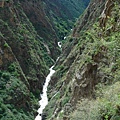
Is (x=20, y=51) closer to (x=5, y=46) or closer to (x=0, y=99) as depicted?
(x=5, y=46)

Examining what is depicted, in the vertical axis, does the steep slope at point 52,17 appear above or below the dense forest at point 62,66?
above

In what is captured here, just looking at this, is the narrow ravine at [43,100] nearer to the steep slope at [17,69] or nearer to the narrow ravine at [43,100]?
the narrow ravine at [43,100]

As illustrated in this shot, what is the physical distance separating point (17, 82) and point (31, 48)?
638 inches

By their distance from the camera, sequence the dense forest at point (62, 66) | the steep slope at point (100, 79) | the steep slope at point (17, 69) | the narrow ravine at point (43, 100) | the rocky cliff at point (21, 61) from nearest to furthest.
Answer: the steep slope at point (100, 79) < the dense forest at point (62, 66) < the steep slope at point (17, 69) < the rocky cliff at point (21, 61) < the narrow ravine at point (43, 100)

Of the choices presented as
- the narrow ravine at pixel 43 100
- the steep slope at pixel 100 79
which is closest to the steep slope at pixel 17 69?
the narrow ravine at pixel 43 100

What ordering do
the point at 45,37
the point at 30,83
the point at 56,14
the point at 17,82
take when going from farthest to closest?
the point at 56,14, the point at 45,37, the point at 30,83, the point at 17,82

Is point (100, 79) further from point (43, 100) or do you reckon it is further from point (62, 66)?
point (62, 66)

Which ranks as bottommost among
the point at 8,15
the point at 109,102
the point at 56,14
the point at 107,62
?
the point at 109,102

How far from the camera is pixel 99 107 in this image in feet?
56.9

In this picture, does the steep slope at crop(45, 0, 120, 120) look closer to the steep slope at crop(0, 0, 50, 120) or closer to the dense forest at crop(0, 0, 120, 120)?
the dense forest at crop(0, 0, 120, 120)

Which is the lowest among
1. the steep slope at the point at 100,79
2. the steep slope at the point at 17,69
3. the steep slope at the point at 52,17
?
the steep slope at the point at 100,79

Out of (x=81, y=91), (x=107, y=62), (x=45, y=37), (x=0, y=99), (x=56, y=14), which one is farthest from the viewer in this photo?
A: (x=56, y=14)

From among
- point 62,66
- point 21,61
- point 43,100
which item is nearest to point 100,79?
point 43,100

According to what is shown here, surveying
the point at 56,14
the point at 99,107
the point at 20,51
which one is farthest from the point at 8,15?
the point at 56,14
